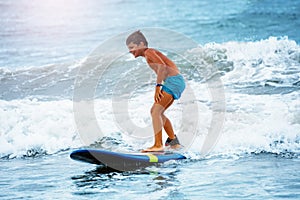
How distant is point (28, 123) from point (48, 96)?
2519 millimetres

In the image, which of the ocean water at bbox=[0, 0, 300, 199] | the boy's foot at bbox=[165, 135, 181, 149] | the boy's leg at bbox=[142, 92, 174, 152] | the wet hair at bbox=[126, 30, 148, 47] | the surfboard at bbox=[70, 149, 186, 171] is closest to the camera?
the ocean water at bbox=[0, 0, 300, 199]

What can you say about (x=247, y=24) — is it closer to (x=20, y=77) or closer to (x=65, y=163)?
(x=20, y=77)

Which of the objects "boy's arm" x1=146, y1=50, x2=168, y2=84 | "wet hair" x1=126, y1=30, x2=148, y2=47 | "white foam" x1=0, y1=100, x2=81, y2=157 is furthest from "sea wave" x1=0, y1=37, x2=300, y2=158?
"wet hair" x1=126, y1=30, x2=148, y2=47

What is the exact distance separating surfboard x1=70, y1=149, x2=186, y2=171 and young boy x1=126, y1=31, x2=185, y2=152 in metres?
0.25

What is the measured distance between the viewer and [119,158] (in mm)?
6172

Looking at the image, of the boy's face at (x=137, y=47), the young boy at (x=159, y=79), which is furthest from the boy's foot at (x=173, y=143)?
the boy's face at (x=137, y=47)

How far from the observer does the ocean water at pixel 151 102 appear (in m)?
5.73

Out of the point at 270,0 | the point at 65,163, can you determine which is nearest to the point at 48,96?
the point at 65,163

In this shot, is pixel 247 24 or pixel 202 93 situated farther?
pixel 247 24

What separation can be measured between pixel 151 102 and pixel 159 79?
10.7 ft

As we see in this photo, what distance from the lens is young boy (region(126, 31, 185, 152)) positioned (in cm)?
638

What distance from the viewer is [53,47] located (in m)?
16.7

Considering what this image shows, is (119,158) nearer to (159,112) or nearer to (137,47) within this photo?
(159,112)

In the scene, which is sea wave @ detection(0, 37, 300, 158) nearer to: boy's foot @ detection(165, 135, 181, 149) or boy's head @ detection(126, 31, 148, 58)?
boy's foot @ detection(165, 135, 181, 149)
